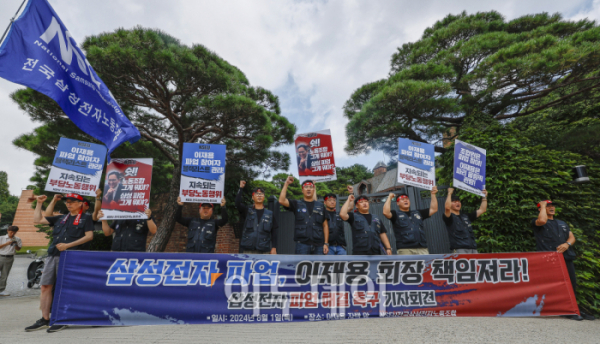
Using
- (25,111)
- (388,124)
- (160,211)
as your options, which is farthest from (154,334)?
(160,211)

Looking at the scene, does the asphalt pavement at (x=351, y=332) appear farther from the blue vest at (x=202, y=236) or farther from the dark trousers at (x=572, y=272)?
the blue vest at (x=202, y=236)

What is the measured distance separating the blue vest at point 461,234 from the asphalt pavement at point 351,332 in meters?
1.11

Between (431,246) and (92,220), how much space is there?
6267 mm

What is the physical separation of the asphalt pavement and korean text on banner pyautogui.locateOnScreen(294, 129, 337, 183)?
2.34 m

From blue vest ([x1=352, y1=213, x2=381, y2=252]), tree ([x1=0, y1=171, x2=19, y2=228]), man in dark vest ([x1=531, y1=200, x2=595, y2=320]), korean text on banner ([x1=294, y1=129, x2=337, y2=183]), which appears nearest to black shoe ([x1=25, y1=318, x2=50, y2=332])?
korean text on banner ([x1=294, y1=129, x2=337, y2=183])

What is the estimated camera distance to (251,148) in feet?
25.8

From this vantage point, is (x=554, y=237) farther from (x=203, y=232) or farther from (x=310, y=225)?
(x=203, y=232)

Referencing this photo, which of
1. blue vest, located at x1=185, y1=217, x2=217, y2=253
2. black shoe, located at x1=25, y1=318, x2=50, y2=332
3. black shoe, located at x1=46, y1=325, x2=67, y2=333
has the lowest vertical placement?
black shoe, located at x1=25, y1=318, x2=50, y2=332

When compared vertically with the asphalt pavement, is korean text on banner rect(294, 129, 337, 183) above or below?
above

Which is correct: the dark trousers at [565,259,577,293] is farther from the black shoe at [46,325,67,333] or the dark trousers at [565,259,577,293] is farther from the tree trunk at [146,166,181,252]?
the tree trunk at [146,166,181,252]

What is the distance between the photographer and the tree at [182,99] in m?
6.02

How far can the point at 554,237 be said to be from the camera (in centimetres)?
390

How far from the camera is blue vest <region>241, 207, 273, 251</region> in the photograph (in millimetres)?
4145

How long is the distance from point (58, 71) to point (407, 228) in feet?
17.0
